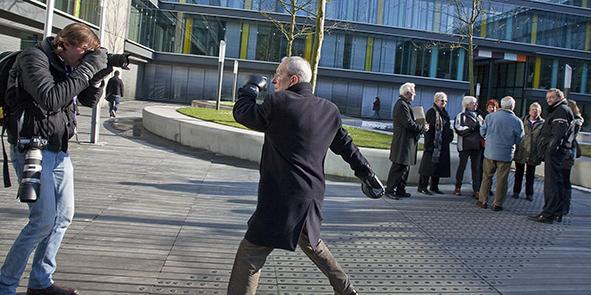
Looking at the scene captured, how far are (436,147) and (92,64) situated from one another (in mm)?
6995

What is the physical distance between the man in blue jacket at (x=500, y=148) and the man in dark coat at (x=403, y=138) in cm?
110

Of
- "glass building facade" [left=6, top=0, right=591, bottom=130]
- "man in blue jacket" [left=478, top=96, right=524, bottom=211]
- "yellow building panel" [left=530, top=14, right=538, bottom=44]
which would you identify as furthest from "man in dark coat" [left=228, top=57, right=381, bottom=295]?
"yellow building panel" [left=530, top=14, right=538, bottom=44]

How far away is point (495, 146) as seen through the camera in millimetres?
8383

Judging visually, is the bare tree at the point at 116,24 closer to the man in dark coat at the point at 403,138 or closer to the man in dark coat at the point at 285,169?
the man in dark coat at the point at 403,138

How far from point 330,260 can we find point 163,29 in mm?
40720

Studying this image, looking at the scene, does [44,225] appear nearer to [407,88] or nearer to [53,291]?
[53,291]

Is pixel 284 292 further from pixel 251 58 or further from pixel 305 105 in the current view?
pixel 251 58

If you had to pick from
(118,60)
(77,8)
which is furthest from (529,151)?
(77,8)

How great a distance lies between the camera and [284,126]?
3.23 meters

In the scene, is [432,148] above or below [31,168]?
above

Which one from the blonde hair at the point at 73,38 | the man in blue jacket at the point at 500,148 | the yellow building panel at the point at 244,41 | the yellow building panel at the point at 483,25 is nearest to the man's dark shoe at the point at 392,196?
the man in blue jacket at the point at 500,148

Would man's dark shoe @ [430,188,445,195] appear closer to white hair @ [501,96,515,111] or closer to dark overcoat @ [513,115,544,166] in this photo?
dark overcoat @ [513,115,544,166]

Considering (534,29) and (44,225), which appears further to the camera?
(534,29)

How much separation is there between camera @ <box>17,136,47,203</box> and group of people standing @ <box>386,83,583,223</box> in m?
6.29
